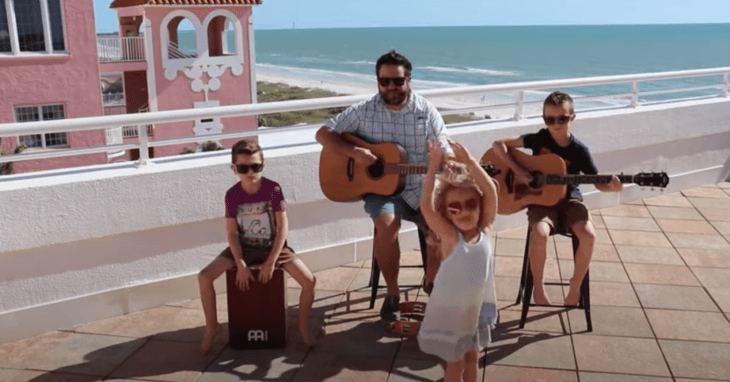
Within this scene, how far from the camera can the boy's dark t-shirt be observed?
4195 mm

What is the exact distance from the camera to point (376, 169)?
4312 mm

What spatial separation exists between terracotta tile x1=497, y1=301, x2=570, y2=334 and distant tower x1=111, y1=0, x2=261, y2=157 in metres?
23.0

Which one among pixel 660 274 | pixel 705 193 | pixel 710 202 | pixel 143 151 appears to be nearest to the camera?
pixel 143 151

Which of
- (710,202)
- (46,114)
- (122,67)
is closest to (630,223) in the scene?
(710,202)

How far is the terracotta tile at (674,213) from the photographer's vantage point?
22.0 feet

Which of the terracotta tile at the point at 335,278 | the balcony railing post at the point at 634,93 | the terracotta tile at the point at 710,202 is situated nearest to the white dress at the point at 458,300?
the terracotta tile at the point at 335,278

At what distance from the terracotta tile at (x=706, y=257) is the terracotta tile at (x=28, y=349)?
4.29 m

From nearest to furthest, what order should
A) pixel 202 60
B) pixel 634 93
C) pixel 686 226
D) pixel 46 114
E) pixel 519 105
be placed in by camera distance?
pixel 519 105 < pixel 686 226 < pixel 634 93 < pixel 46 114 < pixel 202 60

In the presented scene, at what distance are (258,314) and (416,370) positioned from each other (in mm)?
879

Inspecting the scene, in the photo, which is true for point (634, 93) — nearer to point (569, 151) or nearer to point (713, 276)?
point (713, 276)

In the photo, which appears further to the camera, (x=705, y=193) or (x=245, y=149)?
(x=705, y=193)

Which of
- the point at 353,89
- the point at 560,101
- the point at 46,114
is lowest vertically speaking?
the point at 353,89

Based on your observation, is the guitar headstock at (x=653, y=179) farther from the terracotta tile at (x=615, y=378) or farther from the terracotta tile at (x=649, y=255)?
the terracotta tile at (x=649, y=255)

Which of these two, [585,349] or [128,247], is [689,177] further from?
[128,247]
